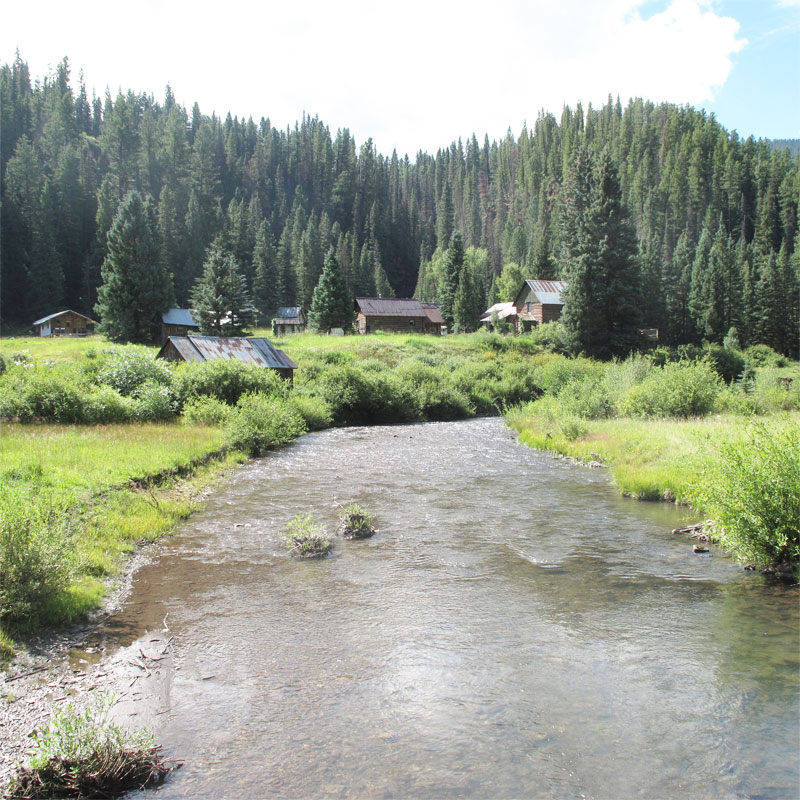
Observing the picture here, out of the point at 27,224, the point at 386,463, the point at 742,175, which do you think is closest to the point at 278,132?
the point at 27,224

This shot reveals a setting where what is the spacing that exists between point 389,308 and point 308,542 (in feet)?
247

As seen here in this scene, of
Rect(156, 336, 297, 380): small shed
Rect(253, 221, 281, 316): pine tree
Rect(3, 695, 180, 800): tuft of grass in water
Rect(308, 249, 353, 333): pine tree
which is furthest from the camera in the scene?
Rect(253, 221, 281, 316): pine tree

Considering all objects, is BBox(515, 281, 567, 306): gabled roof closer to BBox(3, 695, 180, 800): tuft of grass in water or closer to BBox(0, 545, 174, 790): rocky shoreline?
BBox(0, 545, 174, 790): rocky shoreline

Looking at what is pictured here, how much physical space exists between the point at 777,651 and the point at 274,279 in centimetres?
10491

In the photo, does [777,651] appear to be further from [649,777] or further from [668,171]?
[668,171]

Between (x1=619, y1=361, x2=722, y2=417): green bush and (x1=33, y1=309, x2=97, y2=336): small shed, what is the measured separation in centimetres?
7129

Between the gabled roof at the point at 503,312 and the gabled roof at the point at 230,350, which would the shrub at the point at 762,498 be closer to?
the gabled roof at the point at 230,350

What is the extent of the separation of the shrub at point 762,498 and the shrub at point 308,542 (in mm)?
7344

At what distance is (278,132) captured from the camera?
616ft

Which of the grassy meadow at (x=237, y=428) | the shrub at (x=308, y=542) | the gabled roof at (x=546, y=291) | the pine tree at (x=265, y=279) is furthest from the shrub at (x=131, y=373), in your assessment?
the pine tree at (x=265, y=279)

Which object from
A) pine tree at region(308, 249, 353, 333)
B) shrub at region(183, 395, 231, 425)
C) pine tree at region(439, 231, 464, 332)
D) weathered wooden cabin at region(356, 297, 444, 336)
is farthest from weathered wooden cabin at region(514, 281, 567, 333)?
shrub at region(183, 395, 231, 425)

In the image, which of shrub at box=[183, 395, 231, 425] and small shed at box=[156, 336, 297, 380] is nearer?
shrub at box=[183, 395, 231, 425]

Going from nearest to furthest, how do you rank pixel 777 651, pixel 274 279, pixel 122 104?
pixel 777 651 → pixel 274 279 → pixel 122 104

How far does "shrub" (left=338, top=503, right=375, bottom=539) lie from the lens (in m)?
13.4
